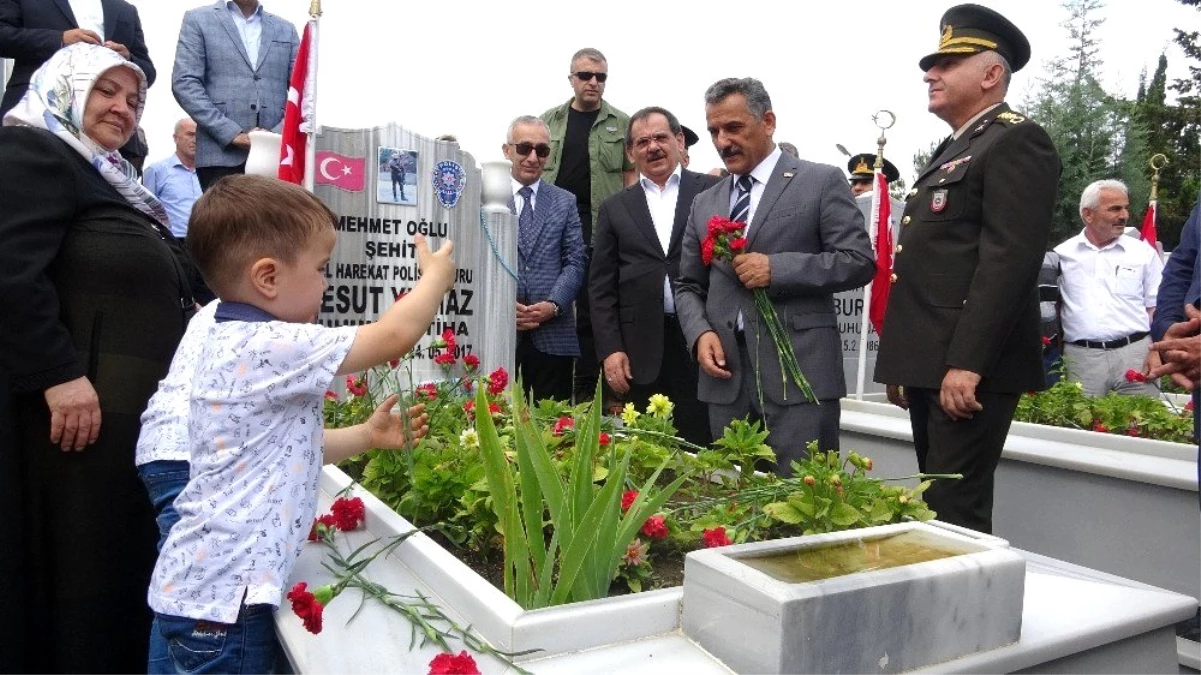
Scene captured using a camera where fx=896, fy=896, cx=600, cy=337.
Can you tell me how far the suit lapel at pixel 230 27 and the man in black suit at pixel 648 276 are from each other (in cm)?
201

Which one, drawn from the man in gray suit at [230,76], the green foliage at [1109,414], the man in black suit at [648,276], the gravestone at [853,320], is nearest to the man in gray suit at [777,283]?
the man in black suit at [648,276]

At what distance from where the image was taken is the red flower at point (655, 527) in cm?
193

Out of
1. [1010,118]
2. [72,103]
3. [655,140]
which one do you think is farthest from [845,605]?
[655,140]

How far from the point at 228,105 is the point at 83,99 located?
2.34m

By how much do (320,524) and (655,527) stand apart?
2.65ft

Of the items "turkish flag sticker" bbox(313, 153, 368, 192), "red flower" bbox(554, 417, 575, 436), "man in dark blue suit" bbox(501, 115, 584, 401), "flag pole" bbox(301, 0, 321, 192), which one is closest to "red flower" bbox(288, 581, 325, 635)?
"red flower" bbox(554, 417, 575, 436)

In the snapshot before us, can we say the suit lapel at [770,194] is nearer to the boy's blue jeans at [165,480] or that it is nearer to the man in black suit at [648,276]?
the man in black suit at [648,276]

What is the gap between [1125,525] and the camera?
11.5ft

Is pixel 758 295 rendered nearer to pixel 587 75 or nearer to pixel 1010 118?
pixel 1010 118

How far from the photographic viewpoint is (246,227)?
160 cm

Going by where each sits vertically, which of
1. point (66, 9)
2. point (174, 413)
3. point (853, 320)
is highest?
point (66, 9)

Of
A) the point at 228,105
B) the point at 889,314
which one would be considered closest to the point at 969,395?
the point at 889,314

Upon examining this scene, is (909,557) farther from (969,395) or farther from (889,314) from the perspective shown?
(889,314)

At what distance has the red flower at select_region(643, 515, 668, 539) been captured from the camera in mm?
1929
